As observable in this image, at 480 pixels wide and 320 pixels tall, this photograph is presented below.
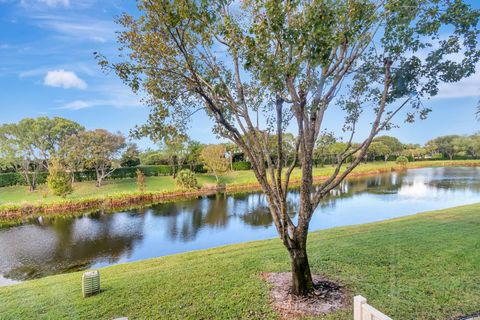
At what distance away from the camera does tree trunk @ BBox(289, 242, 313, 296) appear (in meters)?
4.93

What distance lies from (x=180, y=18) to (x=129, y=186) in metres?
26.8

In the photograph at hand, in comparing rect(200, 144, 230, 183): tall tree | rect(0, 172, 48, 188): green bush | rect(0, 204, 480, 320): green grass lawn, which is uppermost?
rect(200, 144, 230, 183): tall tree

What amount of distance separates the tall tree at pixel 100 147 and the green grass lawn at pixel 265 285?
2306 centimetres

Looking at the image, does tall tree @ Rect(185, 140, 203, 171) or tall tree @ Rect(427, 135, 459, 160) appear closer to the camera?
tall tree @ Rect(185, 140, 203, 171)

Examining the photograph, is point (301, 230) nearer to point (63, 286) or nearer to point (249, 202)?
point (63, 286)

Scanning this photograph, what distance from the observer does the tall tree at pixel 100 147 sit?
2823 centimetres

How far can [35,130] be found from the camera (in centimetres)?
2850

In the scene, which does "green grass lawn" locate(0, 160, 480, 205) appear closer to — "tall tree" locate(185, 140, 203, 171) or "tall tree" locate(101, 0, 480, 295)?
"tall tree" locate(185, 140, 203, 171)

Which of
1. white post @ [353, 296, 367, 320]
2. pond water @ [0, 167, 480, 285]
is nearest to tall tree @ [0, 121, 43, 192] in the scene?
pond water @ [0, 167, 480, 285]

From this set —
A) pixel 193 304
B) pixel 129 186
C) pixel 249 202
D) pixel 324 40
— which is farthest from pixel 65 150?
pixel 324 40

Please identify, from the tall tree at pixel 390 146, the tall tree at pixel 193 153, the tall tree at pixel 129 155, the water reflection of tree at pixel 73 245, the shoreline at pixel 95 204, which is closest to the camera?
the water reflection of tree at pixel 73 245

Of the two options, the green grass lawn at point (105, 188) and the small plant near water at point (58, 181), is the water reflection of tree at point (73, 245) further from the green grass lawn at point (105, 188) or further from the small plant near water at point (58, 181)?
the green grass lawn at point (105, 188)

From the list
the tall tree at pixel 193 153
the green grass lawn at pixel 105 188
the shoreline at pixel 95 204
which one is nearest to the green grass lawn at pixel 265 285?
the shoreline at pixel 95 204

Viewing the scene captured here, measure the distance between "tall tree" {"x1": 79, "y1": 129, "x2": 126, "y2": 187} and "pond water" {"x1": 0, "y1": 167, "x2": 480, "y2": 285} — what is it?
10.5 meters
